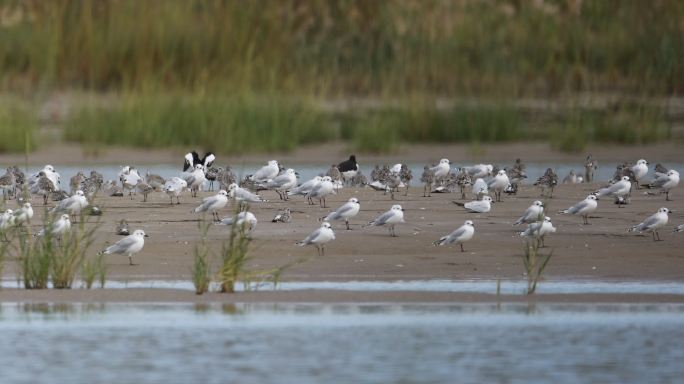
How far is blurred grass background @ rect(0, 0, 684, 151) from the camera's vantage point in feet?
82.1

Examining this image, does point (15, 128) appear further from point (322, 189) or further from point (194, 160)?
point (322, 189)

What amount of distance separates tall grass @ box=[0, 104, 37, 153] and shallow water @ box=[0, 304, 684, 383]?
11749 mm

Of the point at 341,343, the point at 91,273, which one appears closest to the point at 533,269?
the point at 341,343

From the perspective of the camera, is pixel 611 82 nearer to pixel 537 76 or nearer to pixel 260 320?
pixel 537 76

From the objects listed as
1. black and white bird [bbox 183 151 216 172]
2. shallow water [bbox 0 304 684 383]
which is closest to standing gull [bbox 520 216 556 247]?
shallow water [bbox 0 304 684 383]

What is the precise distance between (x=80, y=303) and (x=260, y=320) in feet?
4.18

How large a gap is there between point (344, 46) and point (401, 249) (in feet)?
44.4

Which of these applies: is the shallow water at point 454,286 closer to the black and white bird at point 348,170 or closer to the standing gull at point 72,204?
the standing gull at point 72,204

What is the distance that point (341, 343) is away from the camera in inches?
448

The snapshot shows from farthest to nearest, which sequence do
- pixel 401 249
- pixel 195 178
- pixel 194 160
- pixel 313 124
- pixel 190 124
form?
1. pixel 313 124
2. pixel 190 124
3. pixel 194 160
4. pixel 195 178
5. pixel 401 249

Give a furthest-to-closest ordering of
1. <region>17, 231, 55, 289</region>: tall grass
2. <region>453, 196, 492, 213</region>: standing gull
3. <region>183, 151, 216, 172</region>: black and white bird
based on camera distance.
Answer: <region>183, 151, 216, 172</region>: black and white bird
<region>453, 196, 492, 213</region>: standing gull
<region>17, 231, 55, 289</region>: tall grass

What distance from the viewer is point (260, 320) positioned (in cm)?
1219

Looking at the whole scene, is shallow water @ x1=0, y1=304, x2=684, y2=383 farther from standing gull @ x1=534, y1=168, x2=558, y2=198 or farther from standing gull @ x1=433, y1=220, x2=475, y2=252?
standing gull @ x1=534, y1=168, x2=558, y2=198

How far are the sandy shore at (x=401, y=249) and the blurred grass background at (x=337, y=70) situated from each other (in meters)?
6.55
